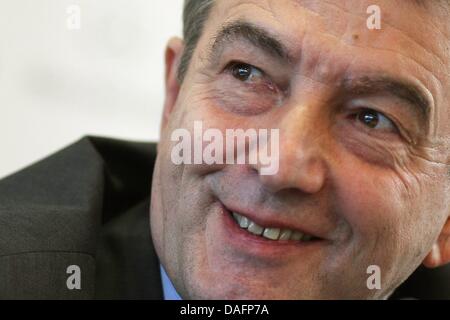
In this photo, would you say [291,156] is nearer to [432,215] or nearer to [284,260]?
[284,260]

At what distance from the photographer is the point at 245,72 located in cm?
121

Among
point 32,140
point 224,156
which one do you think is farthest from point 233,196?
point 32,140

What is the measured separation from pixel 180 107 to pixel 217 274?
0.32 m

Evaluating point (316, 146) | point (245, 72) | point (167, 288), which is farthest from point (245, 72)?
point (167, 288)

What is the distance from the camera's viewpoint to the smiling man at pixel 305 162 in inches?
44.1

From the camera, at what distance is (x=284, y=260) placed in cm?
114

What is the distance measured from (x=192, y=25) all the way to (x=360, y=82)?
39cm

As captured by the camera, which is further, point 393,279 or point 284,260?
point 393,279

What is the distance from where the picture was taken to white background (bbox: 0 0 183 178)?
224 cm

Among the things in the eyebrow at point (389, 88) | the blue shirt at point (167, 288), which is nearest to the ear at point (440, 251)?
the eyebrow at point (389, 88)

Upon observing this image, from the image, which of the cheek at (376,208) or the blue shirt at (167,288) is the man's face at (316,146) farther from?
the blue shirt at (167,288)

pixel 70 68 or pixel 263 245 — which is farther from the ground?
pixel 70 68

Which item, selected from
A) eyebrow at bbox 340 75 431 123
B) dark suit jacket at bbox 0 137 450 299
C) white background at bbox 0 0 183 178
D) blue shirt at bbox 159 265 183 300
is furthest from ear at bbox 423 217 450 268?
white background at bbox 0 0 183 178

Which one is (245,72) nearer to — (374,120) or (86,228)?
(374,120)
